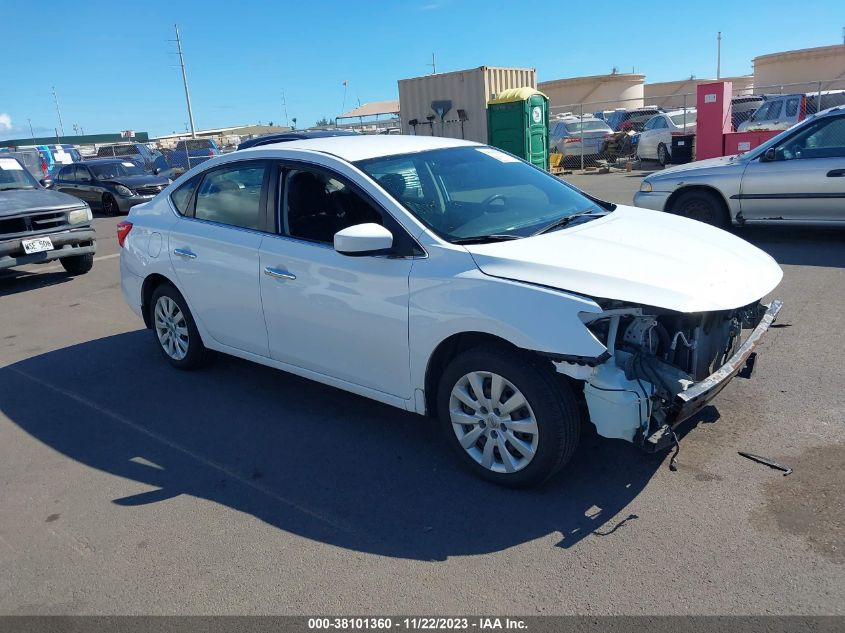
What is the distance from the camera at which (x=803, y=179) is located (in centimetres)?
812

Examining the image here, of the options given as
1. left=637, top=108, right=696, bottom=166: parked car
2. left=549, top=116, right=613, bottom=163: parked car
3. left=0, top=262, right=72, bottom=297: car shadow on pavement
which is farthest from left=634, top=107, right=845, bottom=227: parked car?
left=549, top=116, right=613, bottom=163: parked car

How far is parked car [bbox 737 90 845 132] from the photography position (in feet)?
61.7

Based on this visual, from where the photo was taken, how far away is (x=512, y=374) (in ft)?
11.2

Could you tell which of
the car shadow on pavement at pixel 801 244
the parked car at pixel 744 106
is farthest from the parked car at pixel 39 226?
the parked car at pixel 744 106

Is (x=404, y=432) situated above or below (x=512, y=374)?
below

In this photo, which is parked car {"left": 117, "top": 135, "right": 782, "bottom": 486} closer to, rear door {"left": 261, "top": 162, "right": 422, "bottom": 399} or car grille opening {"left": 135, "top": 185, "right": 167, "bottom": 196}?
rear door {"left": 261, "top": 162, "right": 422, "bottom": 399}

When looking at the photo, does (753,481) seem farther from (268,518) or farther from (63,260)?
(63,260)

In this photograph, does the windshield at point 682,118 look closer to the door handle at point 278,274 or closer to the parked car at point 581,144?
the parked car at point 581,144

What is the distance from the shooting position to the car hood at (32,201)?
9.23 metres

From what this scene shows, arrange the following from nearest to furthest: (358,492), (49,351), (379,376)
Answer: (358,492)
(379,376)
(49,351)

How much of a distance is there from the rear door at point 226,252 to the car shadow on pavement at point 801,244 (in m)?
6.01

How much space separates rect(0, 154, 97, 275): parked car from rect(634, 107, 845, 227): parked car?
7874 mm

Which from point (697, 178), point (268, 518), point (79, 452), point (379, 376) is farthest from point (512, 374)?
point (697, 178)

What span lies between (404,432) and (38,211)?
733 centimetres
